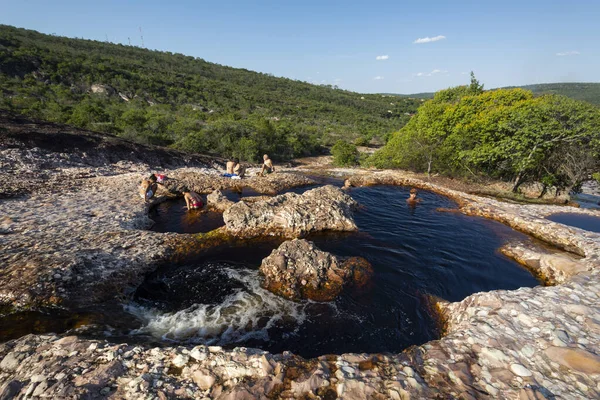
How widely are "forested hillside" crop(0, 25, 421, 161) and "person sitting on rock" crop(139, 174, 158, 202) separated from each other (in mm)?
13723

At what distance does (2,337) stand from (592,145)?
2592 cm

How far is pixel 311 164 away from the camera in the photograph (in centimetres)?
2911

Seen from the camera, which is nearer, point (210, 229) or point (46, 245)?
point (46, 245)

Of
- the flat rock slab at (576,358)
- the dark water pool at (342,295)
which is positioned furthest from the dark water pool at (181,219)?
the flat rock slab at (576,358)

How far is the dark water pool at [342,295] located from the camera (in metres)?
5.74

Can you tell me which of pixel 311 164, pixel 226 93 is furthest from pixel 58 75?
pixel 311 164

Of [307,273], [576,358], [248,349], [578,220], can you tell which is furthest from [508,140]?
[248,349]

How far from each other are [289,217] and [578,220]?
14.7 m

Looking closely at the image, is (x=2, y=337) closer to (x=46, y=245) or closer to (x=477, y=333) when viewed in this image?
(x=46, y=245)

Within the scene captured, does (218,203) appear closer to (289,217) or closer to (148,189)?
(148,189)

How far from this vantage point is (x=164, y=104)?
46.7 meters

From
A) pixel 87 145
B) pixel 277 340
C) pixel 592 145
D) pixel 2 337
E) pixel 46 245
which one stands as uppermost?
pixel 87 145

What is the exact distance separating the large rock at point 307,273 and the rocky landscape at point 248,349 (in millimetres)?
2383

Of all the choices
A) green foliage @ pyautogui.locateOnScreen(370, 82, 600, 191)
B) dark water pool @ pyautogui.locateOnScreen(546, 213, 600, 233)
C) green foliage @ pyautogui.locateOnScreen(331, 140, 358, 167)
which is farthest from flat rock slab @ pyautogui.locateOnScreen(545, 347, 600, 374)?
green foliage @ pyautogui.locateOnScreen(331, 140, 358, 167)
